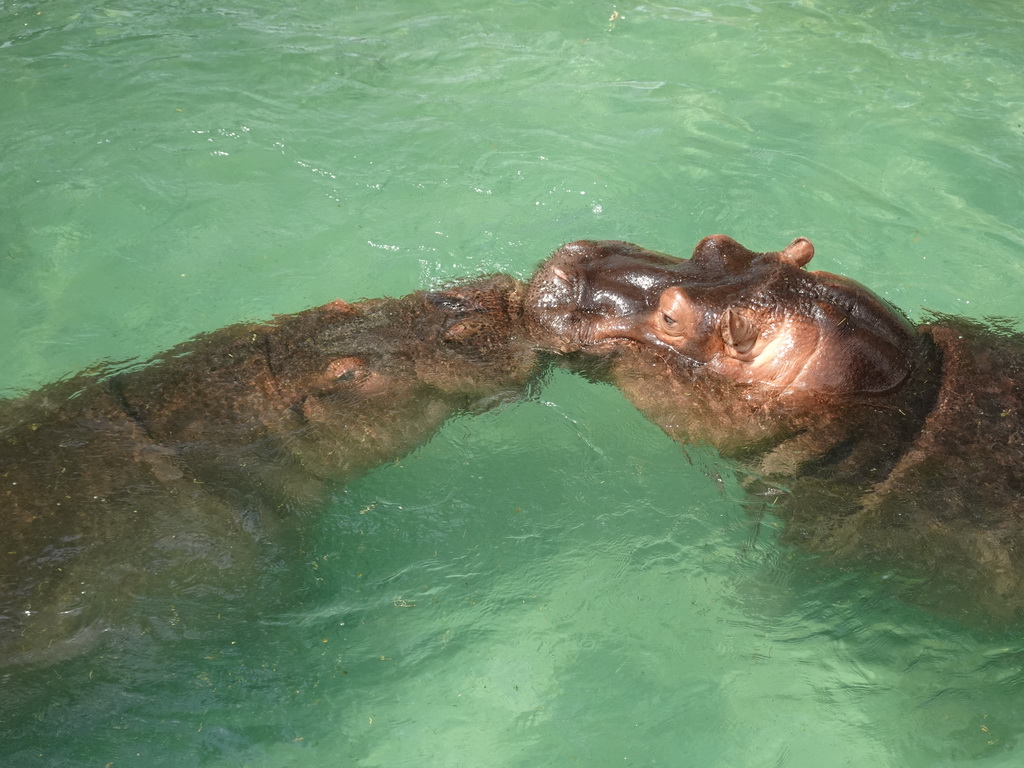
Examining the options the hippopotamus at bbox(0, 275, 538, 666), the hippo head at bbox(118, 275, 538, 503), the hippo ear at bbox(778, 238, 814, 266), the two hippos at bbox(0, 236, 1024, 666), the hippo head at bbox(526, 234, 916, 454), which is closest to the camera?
the hippopotamus at bbox(0, 275, 538, 666)

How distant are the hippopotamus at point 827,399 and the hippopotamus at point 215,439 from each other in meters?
0.59

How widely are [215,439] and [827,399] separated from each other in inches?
125

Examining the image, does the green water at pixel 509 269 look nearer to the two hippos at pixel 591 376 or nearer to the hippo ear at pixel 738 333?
the two hippos at pixel 591 376

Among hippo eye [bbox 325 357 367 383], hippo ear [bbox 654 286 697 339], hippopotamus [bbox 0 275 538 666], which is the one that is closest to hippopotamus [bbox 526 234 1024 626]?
hippo ear [bbox 654 286 697 339]

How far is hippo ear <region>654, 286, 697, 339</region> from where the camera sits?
4.71 metres

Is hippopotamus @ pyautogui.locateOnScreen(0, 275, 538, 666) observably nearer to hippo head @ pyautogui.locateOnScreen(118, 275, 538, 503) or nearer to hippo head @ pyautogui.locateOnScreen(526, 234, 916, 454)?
hippo head @ pyautogui.locateOnScreen(118, 275, 538, 503)

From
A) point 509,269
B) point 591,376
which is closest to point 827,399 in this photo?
point 591,376

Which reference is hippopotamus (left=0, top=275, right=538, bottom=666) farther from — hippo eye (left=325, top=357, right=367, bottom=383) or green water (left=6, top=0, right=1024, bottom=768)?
green water (left=6, top=0, right=1024, bottom=768)

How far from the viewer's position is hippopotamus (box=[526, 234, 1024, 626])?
464 cm

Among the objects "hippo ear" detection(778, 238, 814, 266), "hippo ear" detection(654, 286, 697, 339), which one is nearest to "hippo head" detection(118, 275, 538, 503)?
"hippo ear" detection(654, 286, 697, 339)

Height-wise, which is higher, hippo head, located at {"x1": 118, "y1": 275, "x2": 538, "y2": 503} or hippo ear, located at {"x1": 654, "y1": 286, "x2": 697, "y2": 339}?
hippo ear, located at {"x1": 654, "y1": 286, "x2": 697, "y2": 339}

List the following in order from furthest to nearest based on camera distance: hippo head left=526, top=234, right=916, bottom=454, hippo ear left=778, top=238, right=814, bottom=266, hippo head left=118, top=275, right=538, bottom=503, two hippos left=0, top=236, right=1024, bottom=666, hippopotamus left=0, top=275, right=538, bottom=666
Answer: hippo ear left=778, top=238, right=814, bottom=266 < hippo head left=118, top=275, right=538, bottom=503 < hippo head left=526, top=234, right=916, bottom=454 < two hippos left=0, top=236, right=1024, bottom=666 < hippopotamus left=0, top=275, right=538, bottom=666

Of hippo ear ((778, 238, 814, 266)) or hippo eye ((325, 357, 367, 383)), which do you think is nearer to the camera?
hippo eye ((325, 357, 367, 383))

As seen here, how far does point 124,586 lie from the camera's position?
4484 millimetres
